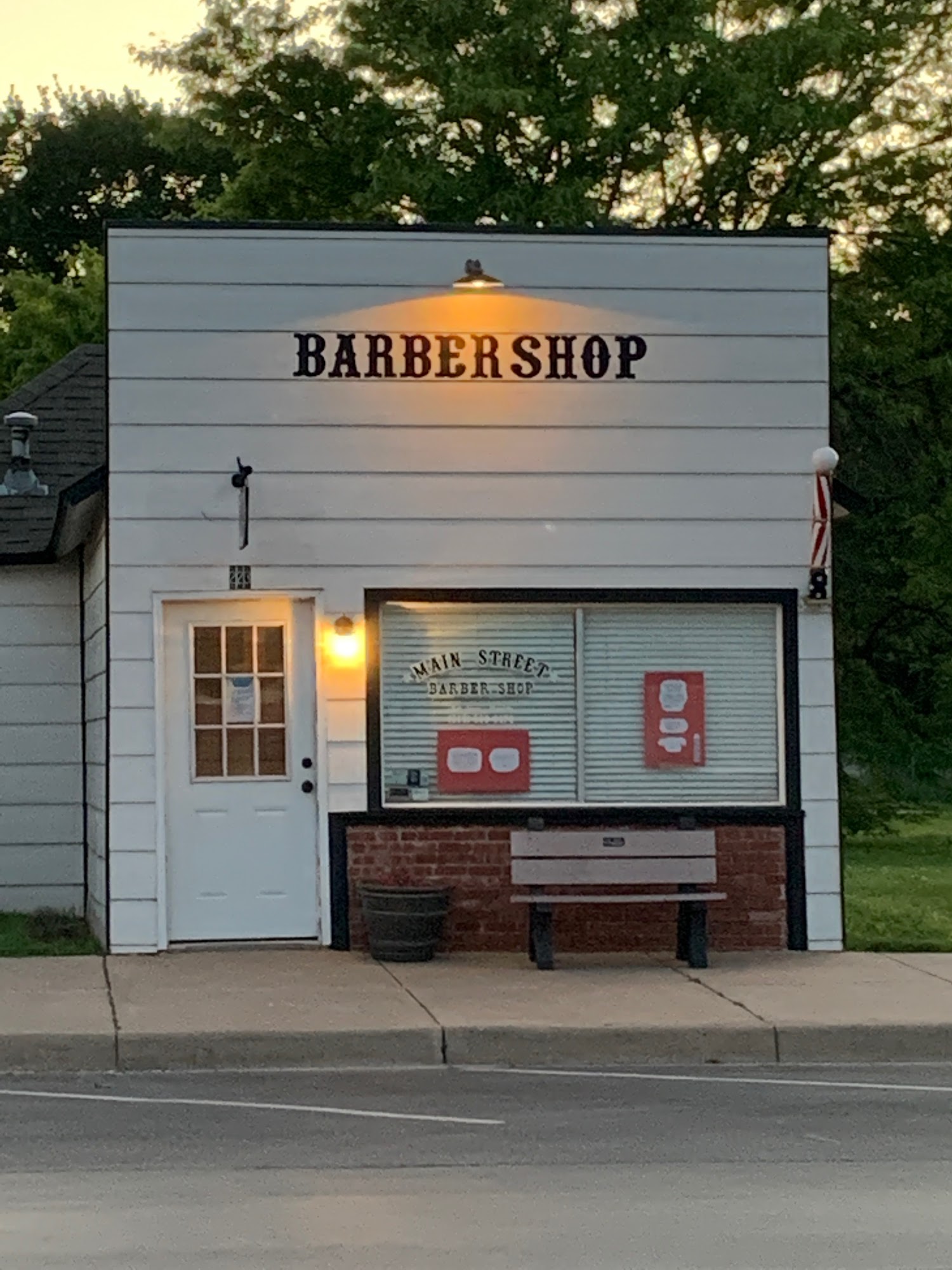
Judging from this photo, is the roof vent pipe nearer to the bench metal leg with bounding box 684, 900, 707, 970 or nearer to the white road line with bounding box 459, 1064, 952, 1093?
the bench metal leg with bounding box 684, 900, 707, 970

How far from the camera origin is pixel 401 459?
14.3m

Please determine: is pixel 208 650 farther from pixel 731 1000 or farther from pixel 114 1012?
pixel 731 1000

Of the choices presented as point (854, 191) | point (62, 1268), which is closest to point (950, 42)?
point (854, 191)

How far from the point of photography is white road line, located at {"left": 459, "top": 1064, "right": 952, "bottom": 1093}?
1023 centimetres

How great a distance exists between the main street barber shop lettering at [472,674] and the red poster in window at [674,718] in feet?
2.66

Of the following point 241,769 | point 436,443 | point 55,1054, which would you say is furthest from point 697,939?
point 55,1054

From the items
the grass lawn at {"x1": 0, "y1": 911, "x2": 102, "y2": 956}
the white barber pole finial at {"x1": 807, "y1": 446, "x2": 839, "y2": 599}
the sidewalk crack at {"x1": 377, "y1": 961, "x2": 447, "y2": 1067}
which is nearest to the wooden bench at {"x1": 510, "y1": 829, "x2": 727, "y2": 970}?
the sidewalk crack at {"x1": 377, "y1": 961, "x2": 447, "y2": 1067}

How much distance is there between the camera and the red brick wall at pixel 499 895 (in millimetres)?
14109

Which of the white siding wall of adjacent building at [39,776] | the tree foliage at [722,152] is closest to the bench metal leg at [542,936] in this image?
the white siding wall of adjacent building at [39,776]

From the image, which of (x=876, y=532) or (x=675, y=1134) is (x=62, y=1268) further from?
(x=876, y=532)

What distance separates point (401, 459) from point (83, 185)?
3353 cm

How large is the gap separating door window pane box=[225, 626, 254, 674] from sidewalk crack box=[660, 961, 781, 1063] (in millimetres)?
3372

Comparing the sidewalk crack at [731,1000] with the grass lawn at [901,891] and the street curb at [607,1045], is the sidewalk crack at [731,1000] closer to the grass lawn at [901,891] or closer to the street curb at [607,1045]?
the street curb at [607,1045]

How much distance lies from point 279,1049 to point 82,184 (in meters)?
37.5
